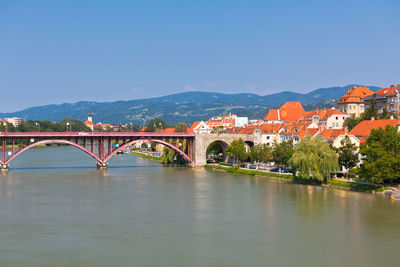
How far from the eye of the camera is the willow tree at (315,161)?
47.9 meters

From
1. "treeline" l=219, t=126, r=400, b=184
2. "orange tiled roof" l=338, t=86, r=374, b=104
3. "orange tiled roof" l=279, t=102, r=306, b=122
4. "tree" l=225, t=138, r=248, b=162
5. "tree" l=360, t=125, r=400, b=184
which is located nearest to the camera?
"tree" l=360, t=125, r=400, b=184

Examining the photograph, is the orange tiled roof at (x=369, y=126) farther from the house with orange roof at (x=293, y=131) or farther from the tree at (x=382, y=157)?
the tree at (x=382, y=157)

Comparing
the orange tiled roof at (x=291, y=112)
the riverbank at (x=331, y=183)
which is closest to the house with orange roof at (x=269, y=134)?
the riverbank at (x=331, y=183)

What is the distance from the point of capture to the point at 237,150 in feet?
233

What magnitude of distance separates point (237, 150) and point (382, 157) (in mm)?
31262

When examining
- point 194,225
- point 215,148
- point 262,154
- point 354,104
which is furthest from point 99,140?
point 354,104

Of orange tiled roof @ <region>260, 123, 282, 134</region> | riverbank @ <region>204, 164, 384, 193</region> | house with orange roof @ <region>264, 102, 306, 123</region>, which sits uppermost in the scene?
house with orange roof @ <region>264, 102, 306, 123</region>

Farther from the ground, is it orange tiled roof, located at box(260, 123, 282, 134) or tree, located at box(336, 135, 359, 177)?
orange tiled roof, located at box(260, 123, 282, 134)

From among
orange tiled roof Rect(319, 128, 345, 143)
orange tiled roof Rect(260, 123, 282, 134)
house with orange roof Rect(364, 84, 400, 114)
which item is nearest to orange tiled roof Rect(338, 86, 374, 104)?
house with orange roof Rect(364, 84, 400, 114)

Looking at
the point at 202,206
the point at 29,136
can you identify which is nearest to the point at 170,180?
the point at 202,206

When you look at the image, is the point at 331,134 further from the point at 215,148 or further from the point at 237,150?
the point at 215,148

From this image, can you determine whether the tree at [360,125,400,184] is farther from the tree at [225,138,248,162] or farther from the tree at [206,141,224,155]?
the tree at [206,141,224,155]

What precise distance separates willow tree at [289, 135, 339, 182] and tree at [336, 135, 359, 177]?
216 cm

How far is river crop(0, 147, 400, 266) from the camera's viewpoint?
84.2ft
